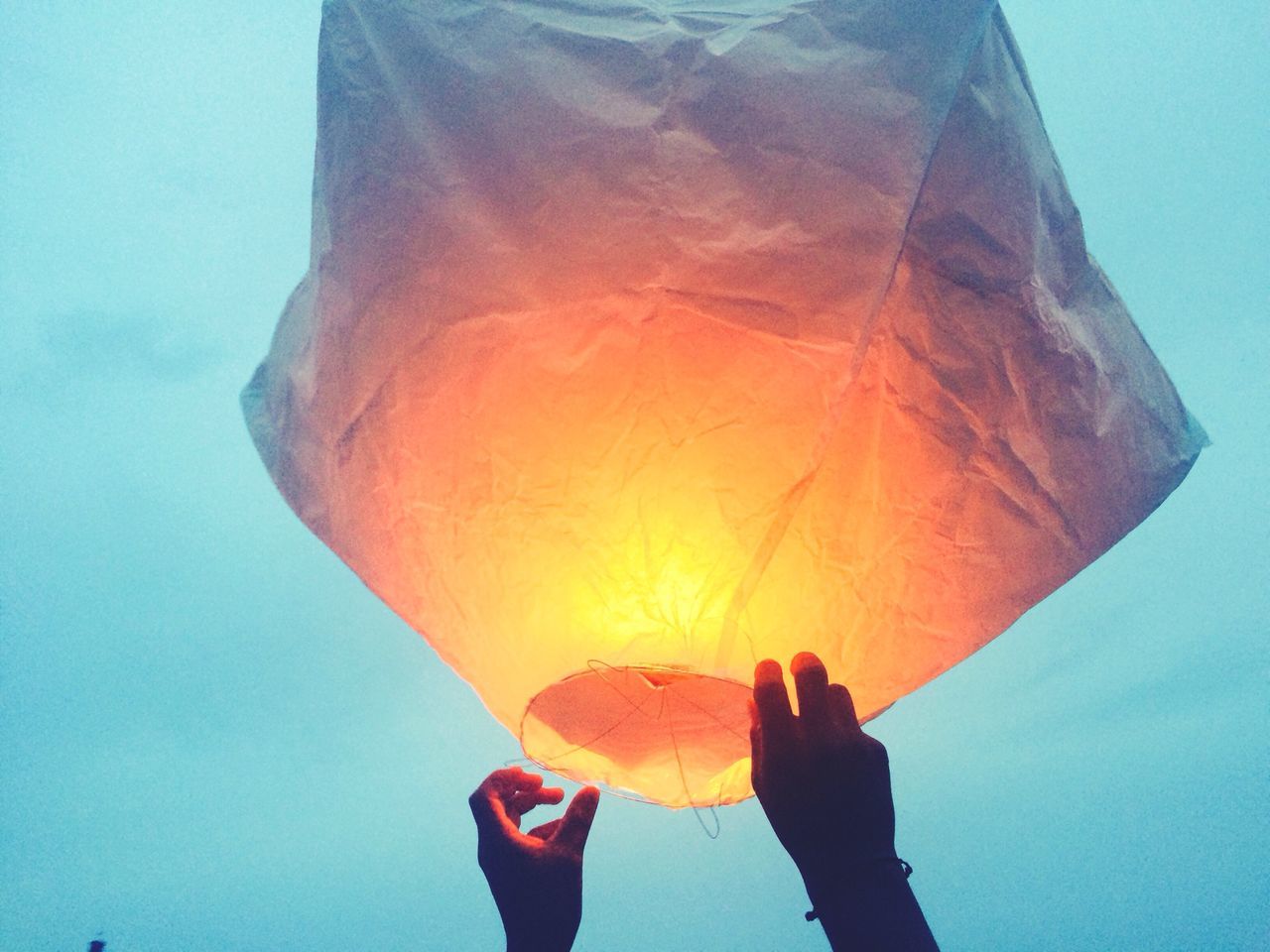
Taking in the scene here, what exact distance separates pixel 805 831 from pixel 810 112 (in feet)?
3.08

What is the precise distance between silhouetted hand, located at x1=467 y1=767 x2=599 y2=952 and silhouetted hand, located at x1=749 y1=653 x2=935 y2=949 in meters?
0.40

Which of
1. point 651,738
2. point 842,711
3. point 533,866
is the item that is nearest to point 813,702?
point 842,711

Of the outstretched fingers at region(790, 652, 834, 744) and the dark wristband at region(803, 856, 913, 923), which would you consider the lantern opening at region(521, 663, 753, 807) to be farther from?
the dark wristband at region(803, 856, 913, 923)

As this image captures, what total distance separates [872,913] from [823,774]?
0.17 metres

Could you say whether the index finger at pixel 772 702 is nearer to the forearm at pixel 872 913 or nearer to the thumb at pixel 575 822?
the forearm at pixel 872 913

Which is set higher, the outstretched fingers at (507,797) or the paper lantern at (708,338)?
the paper lantern at (708,338)

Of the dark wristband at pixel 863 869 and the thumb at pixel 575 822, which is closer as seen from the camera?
the dark wristband at pixel 863 869

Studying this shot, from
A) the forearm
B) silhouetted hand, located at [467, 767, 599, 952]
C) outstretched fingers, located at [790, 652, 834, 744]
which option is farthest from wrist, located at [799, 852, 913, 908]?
silhouetted hand, located at [467, 767, 599, 952]

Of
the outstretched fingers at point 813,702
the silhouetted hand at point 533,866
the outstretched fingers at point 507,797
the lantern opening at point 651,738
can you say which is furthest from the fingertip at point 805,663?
the outstretched fingers at point 507,797

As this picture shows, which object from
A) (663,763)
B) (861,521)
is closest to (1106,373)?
(861,521)

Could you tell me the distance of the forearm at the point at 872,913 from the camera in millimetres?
875

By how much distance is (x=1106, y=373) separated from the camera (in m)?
1.03

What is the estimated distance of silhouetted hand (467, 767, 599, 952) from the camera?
121 centimetres

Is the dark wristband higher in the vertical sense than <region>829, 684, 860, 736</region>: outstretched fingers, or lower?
lower
